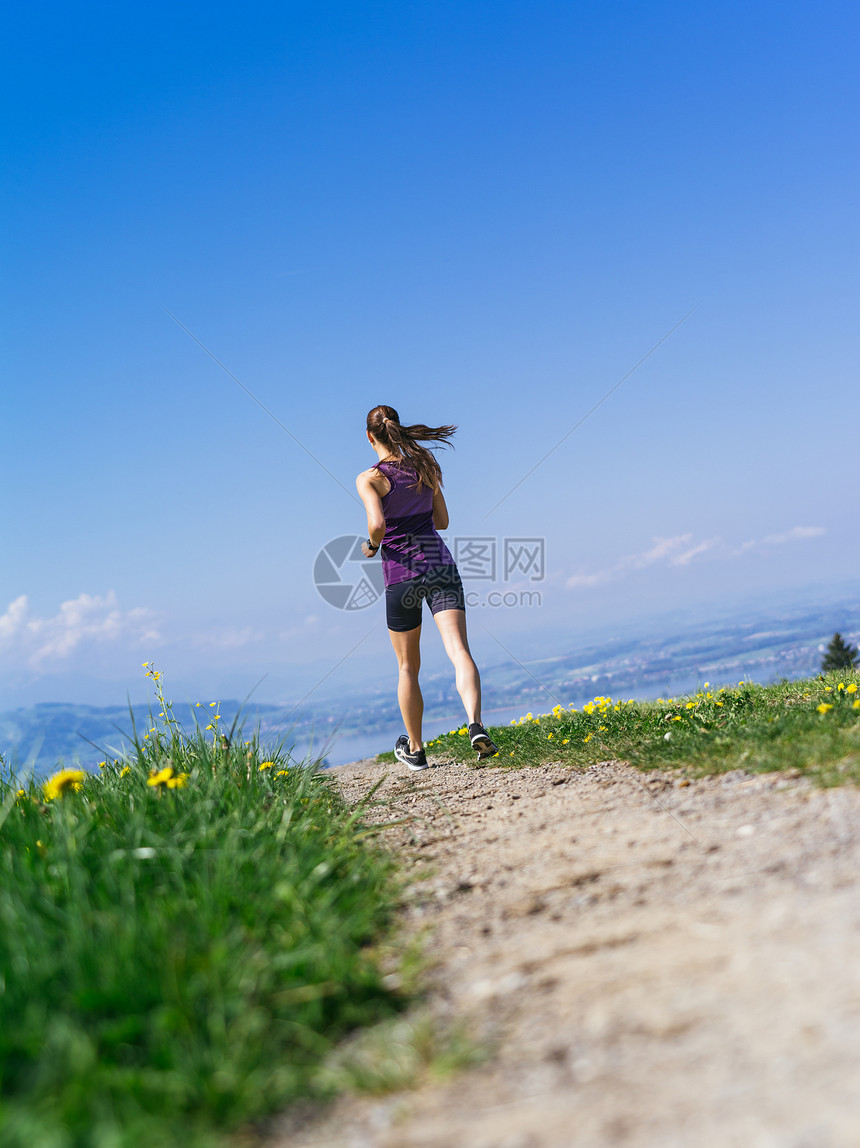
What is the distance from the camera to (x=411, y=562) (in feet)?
20.1

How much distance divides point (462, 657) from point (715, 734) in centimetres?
203

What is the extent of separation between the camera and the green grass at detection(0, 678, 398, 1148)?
158 centimetres

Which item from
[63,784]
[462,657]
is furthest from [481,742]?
[63,784]

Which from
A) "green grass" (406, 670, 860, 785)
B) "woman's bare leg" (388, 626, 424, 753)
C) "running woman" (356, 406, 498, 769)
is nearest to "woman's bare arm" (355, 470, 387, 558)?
"running woman" (356, 406, 498, 769)

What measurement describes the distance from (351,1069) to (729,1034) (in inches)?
31.3

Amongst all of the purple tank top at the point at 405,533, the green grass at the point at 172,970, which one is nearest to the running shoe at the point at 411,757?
the purple tank top at the point at 405,533

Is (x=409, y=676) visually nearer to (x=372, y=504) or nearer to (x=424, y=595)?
(x=424, y=595)

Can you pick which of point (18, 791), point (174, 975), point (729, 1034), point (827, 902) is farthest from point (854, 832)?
point (18, 791)

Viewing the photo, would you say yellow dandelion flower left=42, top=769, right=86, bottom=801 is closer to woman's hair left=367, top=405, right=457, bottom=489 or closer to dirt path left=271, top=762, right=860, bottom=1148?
dirt path left=271, top=762, right=860, bottom=1148

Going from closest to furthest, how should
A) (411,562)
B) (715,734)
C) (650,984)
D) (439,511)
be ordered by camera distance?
(650,984) → (715,734) → (411,562) → (439,511)

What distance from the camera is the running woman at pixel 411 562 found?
6.00 metres

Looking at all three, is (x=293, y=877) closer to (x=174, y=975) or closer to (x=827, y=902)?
(x=174, y=975)

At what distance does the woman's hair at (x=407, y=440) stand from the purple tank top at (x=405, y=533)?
0.09 metres

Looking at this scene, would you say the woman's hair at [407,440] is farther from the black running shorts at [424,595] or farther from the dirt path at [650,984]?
the dirt path at [650,984]
